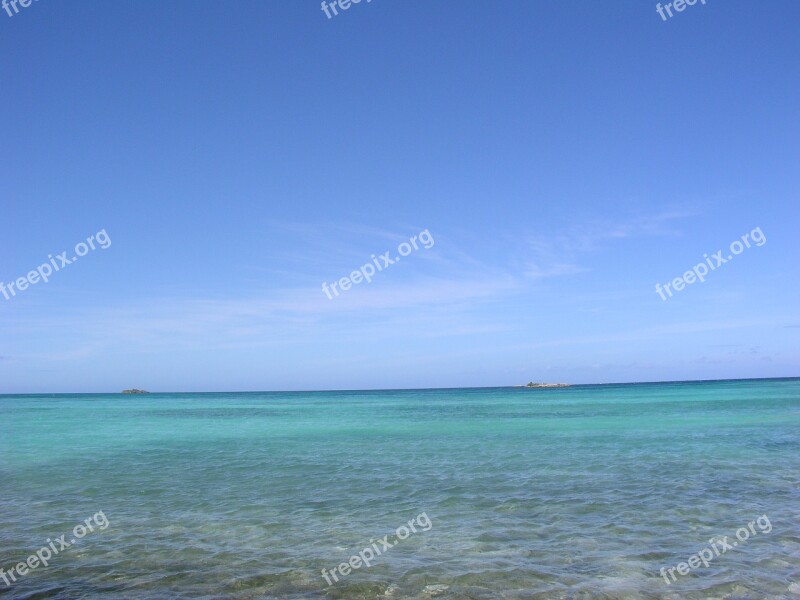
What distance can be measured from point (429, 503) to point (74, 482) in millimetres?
12829

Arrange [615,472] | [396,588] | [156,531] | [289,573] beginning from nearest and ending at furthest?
[396,588] < [289,573] < [156,531] < [615,472]

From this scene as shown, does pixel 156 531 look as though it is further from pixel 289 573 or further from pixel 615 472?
pixel 615 472

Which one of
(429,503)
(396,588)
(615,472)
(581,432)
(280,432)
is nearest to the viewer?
(396,588)

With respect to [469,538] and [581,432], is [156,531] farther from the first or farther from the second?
[581,432]

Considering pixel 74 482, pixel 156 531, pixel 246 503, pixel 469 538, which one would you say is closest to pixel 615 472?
pixel 469 538

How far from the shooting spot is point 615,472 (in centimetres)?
1900

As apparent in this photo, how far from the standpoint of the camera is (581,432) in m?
34.2

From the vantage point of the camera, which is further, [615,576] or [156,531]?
[156,531]

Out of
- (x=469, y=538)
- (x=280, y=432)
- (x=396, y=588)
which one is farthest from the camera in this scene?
(x=280, y=432)

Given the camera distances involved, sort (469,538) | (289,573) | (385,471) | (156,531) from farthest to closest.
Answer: (385,471) → (156,531) → (469,538) → (289,573)

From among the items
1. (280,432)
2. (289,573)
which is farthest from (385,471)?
(280,432)

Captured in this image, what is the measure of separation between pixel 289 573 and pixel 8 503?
11.1 metres

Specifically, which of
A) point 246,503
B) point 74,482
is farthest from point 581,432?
point 74,482

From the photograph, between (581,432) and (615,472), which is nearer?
(615,472)
